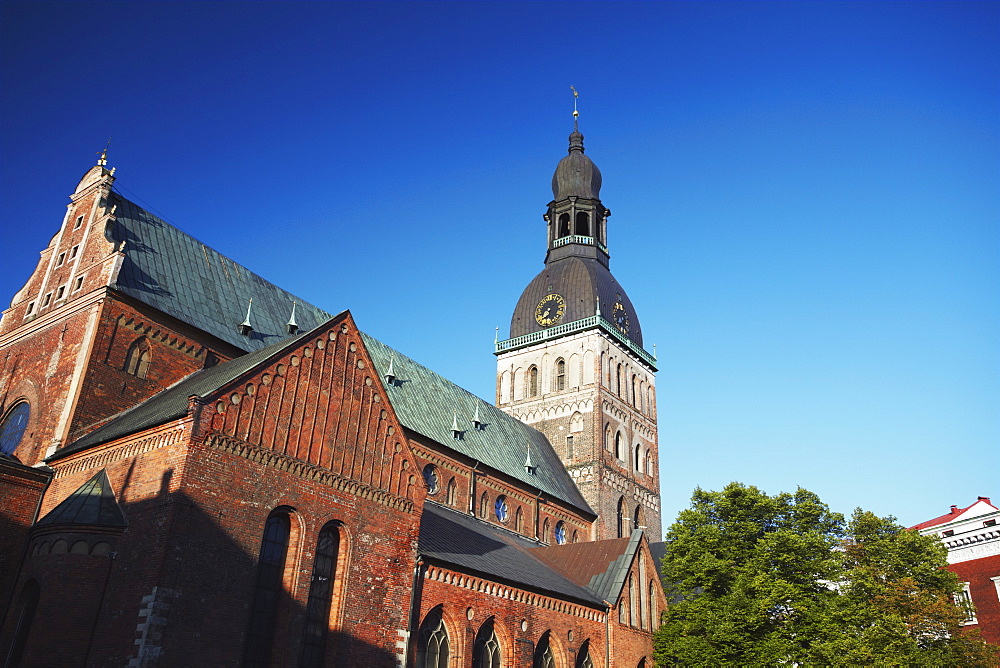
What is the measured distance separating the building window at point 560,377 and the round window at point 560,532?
10442mm

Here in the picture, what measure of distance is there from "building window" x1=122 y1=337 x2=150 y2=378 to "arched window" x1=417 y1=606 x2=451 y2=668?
38.8ft

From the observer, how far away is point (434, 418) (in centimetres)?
3878

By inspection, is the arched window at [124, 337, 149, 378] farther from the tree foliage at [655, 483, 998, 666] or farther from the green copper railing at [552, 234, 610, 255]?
the green copper railing at [552, 234, 610, 255]

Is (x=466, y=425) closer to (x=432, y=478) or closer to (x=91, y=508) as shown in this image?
(x=432, y=478)

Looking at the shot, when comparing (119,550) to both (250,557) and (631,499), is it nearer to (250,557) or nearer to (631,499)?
(250,557)

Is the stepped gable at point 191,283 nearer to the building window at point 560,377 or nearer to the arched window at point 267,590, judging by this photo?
the arched window at point 267,590

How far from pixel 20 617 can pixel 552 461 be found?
32.3 meters

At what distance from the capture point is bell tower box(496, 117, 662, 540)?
48656 mm

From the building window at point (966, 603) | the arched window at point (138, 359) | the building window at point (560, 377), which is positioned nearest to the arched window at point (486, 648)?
the arched window at point (138, 359)

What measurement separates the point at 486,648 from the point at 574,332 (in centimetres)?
2870

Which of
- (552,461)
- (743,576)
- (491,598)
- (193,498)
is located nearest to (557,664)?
(491,598)

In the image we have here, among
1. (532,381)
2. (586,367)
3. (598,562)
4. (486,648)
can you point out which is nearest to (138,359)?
(486,648)

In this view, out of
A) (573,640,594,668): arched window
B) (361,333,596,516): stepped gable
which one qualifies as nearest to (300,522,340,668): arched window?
(573,640,594,668): arched window

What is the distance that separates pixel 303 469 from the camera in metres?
20.8
